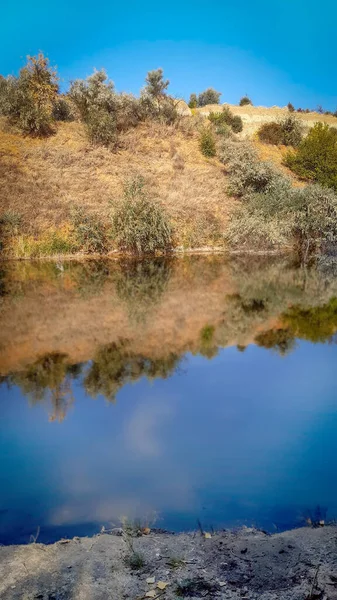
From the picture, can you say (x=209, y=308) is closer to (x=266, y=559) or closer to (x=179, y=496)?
(x=179, y=496)

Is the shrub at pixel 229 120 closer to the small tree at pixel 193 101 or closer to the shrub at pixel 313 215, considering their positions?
the small tree at pixel 193 101

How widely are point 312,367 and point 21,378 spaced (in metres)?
6.04

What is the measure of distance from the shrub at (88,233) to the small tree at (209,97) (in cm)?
5005

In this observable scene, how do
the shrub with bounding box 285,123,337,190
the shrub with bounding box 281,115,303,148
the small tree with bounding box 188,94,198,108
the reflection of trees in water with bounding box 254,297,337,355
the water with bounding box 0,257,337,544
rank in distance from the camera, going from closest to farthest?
the water with bounding box 0,257,337,544, the reflection of trees in water with bounding box 254,297,337,355, the shrub with bounding box 285,123,337,190, the shrub with bounding box 281,115,303,148, the small tree with bounding box 188,94,198,108

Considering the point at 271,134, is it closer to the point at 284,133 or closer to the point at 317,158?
the point at 284,133

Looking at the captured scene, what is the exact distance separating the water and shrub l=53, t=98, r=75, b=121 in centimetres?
3088

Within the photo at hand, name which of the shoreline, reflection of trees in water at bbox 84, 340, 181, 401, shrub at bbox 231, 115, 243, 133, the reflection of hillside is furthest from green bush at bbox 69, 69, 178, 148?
reflection of trees in water at bbox 84, 340, 181, 401

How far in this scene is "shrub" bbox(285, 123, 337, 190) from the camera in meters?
40.6

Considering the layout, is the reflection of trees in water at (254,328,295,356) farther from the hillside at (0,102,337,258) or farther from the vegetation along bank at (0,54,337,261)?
the hillside at (0,102,337,258)

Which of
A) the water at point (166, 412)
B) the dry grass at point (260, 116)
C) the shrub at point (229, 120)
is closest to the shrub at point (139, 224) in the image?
the water at point (166, 412)

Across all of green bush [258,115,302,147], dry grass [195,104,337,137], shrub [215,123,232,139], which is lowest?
shrub [215,123,232,139]

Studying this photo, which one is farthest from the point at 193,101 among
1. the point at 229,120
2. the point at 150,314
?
the point at 150,314

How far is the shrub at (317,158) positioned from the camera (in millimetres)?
40625

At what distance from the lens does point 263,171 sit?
32719 millimetres
